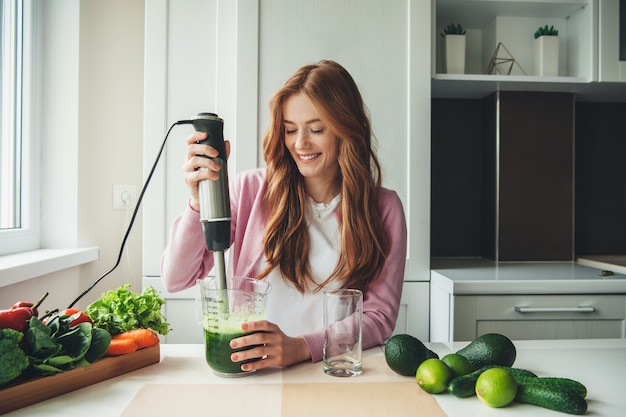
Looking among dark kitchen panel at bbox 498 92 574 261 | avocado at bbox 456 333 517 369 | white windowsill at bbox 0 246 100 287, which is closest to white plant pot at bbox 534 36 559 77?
dark kitchen panel at bbox 498 92 574 261

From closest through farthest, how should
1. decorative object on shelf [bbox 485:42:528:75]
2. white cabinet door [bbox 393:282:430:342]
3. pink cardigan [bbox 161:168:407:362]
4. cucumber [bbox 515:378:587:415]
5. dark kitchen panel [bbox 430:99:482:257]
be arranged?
cucumber [bbox 515:378:587:415] → pink cardigan [bbox 161:168:407:362] → white cabinet door [bbox 393:282:430:342] → decorative object on shelf [bbox 485:42:528:75] → dark kitchen panel [bbox 430:99:482:257]

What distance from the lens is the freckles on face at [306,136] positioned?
1.27 meters

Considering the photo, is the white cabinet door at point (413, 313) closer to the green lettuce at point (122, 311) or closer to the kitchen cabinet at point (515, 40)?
the kitchen cabinet at point (515, 40)

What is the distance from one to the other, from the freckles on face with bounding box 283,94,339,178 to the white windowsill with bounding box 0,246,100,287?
0.81m

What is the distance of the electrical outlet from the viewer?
2.05 meters

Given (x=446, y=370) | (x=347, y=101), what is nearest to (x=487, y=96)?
(x=347, y=101)

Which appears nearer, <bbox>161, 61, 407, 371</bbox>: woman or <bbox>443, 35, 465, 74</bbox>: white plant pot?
<bbox>161, 61, 407, 371</bbox>: woman

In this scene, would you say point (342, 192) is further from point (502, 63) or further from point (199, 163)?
point (502, 63)

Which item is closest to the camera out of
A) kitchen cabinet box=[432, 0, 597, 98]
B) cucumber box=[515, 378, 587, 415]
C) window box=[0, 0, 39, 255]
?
cucumber box=[515, 378, 587, 415]

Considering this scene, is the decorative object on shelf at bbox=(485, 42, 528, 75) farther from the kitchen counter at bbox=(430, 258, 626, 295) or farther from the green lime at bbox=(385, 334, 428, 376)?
the green lime at bbox=(385, 334, 428, 376)

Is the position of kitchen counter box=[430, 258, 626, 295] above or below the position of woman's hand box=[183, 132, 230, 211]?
below

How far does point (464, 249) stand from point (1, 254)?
1.88m

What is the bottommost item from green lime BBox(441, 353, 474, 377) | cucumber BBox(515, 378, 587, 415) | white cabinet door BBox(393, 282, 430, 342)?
white cabinet door BBox(393, 282, 430, 342)

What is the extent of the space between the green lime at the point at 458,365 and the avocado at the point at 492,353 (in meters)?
0.04
